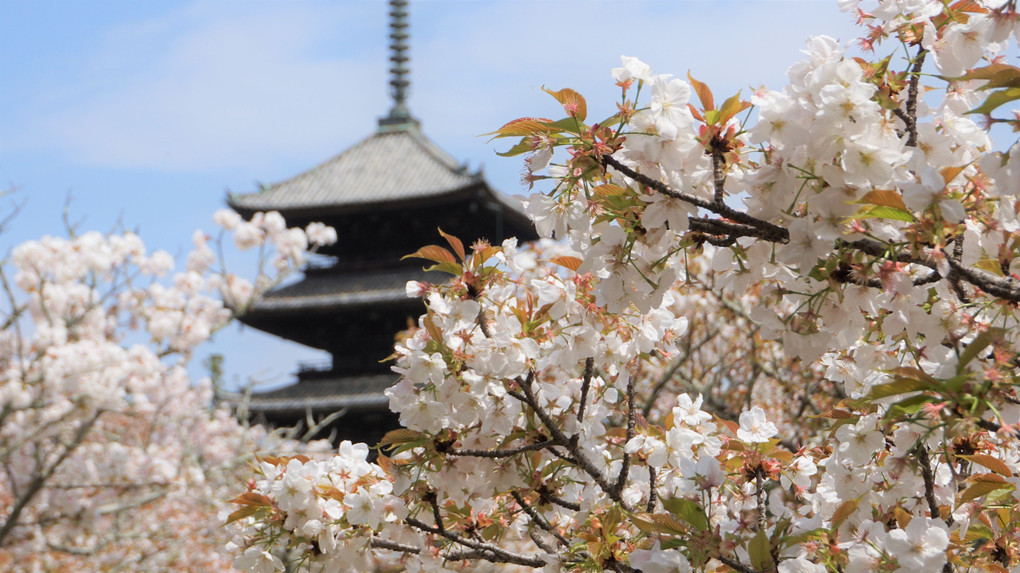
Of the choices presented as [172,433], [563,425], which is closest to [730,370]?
[563,425]

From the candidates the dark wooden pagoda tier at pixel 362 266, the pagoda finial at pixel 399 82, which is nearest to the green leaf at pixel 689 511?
the dark wooden pagoda tier at pixel 362 266

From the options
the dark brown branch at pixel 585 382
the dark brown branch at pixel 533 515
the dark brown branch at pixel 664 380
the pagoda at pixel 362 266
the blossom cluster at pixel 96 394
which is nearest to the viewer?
the dark brown branch at pixel 585 382

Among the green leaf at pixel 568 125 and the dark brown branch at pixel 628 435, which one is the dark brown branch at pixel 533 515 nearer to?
the dark brown branch at pixel 628 435

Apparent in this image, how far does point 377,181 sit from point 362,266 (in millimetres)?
1749

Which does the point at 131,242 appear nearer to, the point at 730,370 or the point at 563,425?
the point at 730,370

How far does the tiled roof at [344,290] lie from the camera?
1525 centimetres

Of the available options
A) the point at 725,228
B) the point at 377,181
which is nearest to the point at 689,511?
the point at 725,228

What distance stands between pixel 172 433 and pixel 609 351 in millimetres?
13215

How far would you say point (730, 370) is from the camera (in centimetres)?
844

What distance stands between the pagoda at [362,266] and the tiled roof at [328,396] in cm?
2

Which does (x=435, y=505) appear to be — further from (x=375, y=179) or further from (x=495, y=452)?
(x=375, y=179)

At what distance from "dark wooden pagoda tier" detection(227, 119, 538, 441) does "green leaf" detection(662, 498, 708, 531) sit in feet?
41.4

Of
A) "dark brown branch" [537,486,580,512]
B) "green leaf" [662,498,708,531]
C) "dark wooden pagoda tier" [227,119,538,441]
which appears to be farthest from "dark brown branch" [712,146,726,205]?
"dark wooden pagoda tier" [227,119,538,441]

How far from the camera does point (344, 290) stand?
15859mm
